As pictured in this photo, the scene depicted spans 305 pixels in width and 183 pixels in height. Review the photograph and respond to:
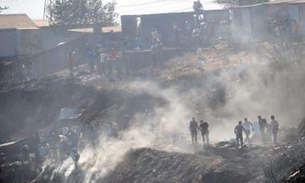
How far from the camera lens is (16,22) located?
6500 cm

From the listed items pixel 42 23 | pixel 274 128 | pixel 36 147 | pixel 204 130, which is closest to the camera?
pixel 274 128

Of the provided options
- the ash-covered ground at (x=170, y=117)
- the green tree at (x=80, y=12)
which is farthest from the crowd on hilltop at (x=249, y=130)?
the green tree at (x=80, y=12)

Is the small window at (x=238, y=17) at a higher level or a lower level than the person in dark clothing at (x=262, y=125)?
higher

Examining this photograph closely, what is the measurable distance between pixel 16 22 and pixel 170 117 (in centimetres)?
3462

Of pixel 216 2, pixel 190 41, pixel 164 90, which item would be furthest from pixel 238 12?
pixel 216 2

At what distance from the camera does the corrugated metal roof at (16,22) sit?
6297 centimetres

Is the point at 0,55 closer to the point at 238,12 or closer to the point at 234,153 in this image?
the point at 238,12

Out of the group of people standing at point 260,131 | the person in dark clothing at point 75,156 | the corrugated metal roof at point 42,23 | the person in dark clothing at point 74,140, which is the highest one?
the corrugated metal roof at point 42,23

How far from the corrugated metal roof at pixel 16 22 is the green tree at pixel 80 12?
2.64m

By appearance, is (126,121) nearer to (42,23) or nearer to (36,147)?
(36,147)

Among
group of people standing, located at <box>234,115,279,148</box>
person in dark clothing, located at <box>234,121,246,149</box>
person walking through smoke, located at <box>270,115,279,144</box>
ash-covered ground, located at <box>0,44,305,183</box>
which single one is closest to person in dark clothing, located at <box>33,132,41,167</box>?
ash-covered ground, located at <box>0,44,305,183</box>

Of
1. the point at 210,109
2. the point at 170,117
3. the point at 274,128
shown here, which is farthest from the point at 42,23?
the point at 274,128

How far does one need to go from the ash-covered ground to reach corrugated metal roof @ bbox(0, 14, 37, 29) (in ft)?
55.4

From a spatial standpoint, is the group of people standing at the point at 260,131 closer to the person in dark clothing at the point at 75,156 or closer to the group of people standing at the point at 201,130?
the group of people standing at the point at 201,130
